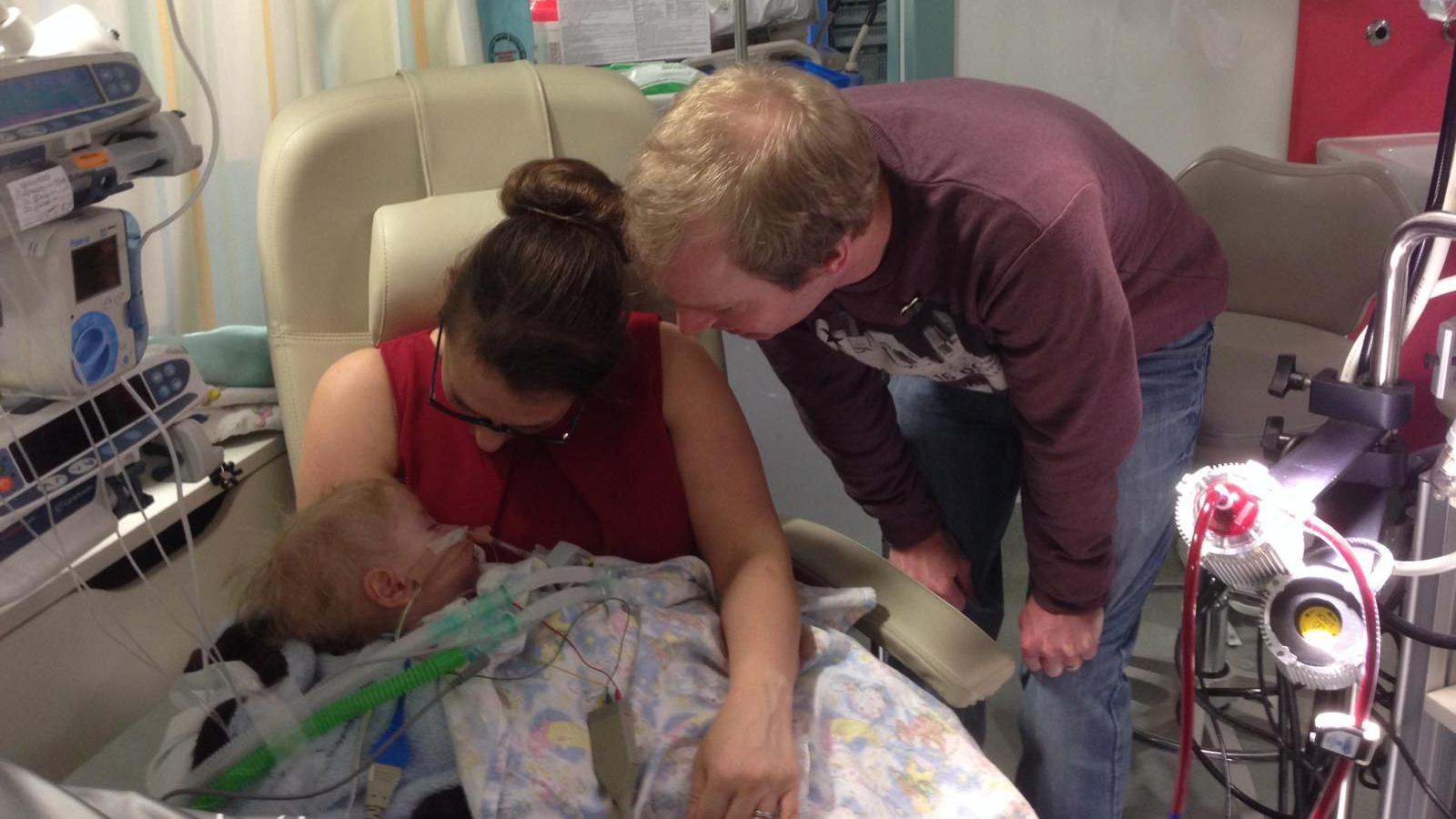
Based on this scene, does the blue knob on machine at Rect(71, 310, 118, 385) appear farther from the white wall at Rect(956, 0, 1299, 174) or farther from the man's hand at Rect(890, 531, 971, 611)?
the white wall at Rect(956, 0, 1299, 174)

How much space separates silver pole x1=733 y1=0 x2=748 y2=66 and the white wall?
585 millimetres

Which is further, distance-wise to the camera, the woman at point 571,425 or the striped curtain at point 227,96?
the striped curtain at point 227,96

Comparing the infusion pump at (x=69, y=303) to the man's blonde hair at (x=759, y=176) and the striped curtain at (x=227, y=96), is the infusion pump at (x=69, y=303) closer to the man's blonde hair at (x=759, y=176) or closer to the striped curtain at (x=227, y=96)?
the man's blonde hair at (x=759, y=176)

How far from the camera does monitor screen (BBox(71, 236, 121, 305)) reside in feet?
3.36

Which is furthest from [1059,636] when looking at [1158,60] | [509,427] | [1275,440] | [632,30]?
[1158,60]

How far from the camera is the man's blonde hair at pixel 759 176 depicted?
3.22 feet

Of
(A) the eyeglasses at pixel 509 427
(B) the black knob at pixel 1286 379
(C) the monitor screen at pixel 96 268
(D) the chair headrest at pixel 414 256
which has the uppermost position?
(C) the monitor screen at pixel 96 268

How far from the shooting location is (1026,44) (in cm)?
281

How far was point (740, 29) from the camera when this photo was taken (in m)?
2.51

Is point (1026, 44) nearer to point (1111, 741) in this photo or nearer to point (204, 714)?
point (1111, 741)

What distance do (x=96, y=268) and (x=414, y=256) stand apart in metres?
0.43

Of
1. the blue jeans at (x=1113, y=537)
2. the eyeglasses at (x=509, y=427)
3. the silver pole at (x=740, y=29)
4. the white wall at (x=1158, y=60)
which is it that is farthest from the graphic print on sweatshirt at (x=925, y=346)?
the white wall at (x=1158, y=60)

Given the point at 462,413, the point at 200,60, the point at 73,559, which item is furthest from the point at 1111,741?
the point at 200,60

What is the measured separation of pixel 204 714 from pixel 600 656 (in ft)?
1.30
